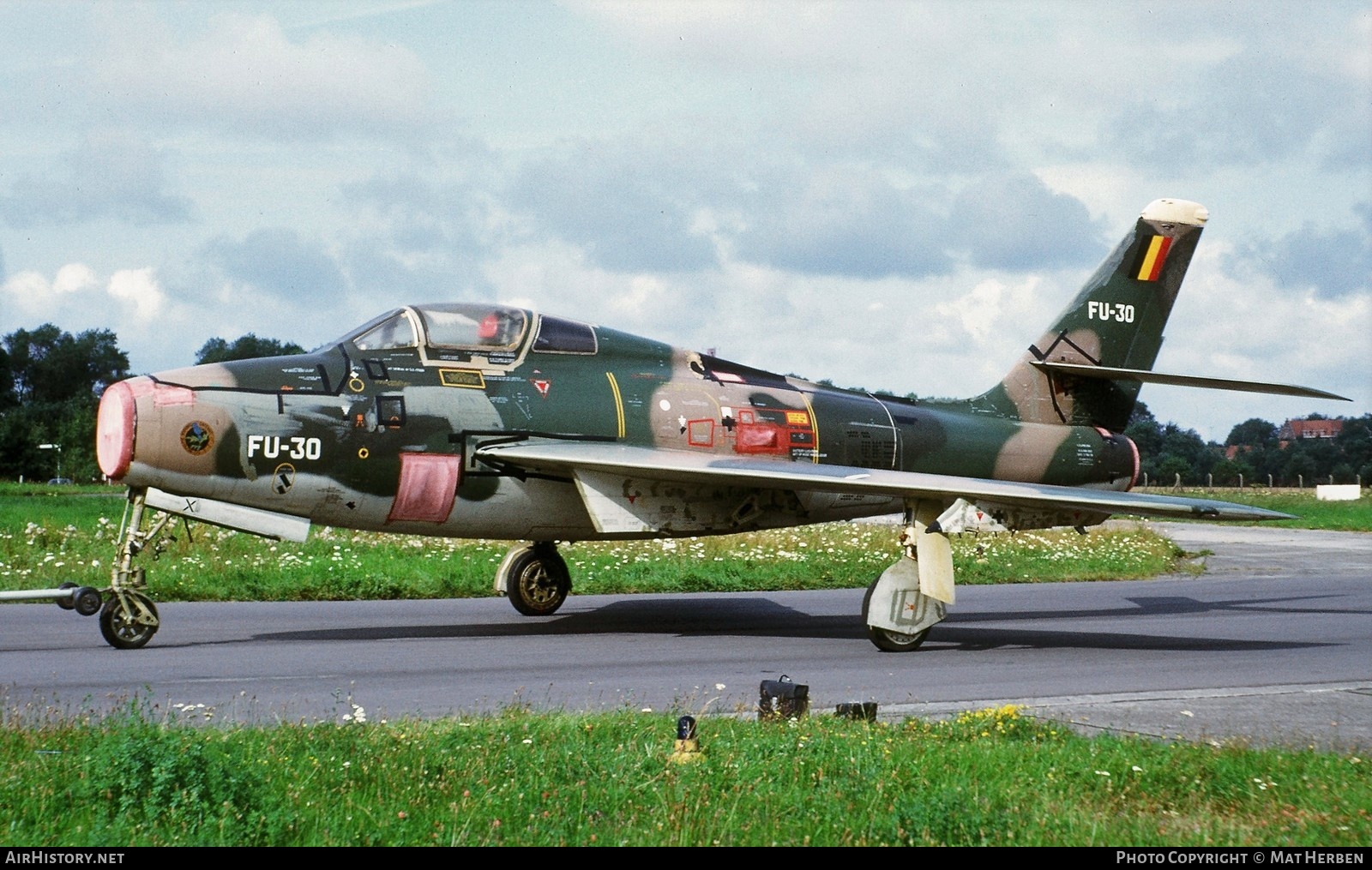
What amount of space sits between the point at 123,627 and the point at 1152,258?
47.5 feet

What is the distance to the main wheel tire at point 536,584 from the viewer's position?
642 inches

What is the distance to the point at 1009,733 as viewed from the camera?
321 inches

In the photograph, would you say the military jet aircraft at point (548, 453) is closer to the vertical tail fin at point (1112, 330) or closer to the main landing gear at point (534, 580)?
the main landing gear at point (534, 580)

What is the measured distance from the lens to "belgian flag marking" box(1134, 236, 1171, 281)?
19047mm

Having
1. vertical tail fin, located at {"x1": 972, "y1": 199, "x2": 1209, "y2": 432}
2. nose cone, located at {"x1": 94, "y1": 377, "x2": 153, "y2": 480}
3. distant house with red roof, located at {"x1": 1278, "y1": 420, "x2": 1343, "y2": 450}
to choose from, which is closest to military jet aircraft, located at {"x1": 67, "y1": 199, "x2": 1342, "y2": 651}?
nose cone, located at {"x1": 94, "y1": 377, "x2": 153, "y2": 480}

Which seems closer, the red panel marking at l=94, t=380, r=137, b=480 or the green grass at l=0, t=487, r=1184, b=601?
the red panel marking at l=94, t=380, r=137, b=480

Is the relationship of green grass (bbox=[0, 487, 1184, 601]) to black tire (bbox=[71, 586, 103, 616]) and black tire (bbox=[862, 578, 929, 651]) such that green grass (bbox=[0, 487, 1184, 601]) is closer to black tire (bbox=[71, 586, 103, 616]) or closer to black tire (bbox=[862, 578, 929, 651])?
Result: black tire (bbox=[71, 586, 103, 616])

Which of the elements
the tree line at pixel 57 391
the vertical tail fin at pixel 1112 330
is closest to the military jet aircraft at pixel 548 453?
the vertical tail fin at pixel 1112 330

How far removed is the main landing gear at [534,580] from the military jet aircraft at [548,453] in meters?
0.03

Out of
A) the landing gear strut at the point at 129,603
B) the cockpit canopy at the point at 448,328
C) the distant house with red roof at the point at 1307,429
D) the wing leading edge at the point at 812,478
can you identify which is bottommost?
the landing gear strut at the point at 129,603

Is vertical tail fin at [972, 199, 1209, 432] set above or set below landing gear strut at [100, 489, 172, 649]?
above

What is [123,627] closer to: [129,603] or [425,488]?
[129,603]

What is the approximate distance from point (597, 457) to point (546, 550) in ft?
9.73

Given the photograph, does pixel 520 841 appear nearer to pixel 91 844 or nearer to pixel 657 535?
pixel 91 844
